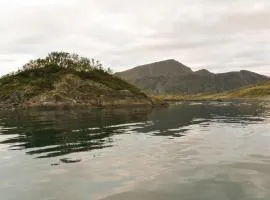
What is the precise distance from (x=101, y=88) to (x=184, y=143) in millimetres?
133579

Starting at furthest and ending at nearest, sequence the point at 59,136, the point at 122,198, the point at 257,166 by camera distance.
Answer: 1. the point at 59,136
2. the point at 257,166
3. the point at 122,198

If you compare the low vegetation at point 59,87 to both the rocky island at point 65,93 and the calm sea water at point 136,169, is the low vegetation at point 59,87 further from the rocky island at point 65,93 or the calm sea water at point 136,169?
the calm sea water at point 136,169

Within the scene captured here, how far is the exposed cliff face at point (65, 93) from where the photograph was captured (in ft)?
508

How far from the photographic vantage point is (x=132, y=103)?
165125 mm

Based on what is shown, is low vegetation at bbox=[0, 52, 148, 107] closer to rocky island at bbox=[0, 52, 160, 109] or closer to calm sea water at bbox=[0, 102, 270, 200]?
rocky island at bbox=[0, 52, 160, 109]

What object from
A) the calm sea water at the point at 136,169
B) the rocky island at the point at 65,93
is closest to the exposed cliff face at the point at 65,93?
the rocky island at the point at 65,93

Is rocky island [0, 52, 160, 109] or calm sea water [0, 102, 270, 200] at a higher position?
rocky island [0, 52, 160, 109]

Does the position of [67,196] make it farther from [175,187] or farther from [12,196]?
[175,187]

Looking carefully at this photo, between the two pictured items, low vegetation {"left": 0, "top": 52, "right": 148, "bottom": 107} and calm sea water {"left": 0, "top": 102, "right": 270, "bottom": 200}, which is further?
low vegetation {"left": 0, "top": 52, "right": 148, "bottom": 107}

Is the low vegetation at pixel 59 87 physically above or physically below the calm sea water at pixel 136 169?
above

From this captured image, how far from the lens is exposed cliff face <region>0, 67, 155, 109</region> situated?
15475cm

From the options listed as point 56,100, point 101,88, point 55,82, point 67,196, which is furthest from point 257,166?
point 55,82

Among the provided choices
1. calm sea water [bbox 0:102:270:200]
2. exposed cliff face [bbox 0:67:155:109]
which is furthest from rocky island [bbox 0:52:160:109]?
calm sea water [bbox 0:102:270:200]

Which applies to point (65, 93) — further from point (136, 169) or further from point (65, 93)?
point (136, 169)
